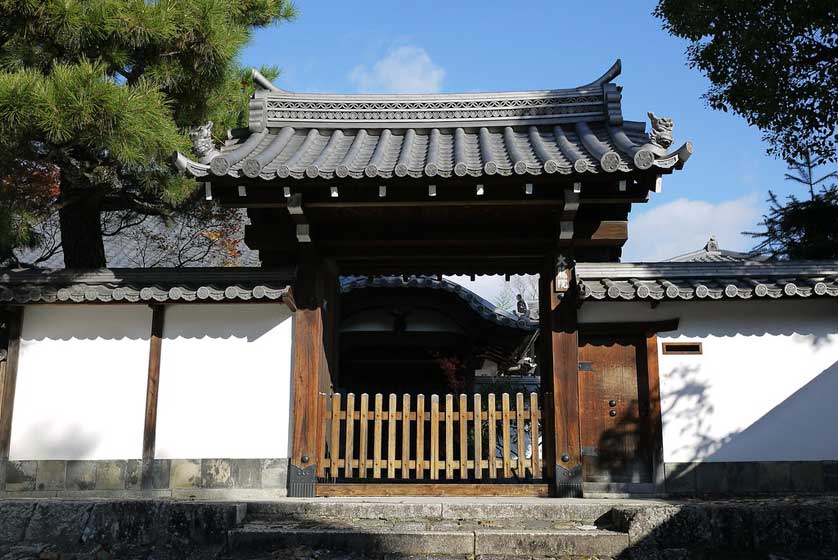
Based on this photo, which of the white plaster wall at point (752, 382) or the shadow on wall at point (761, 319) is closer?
the white plaster wall at point (752, 382)

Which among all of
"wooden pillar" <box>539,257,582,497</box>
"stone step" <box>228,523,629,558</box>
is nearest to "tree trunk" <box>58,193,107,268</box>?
"stone step" <box>228,523,629,558</box>

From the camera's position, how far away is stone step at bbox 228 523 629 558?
5.36m

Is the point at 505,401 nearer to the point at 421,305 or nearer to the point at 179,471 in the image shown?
the point at 179,471

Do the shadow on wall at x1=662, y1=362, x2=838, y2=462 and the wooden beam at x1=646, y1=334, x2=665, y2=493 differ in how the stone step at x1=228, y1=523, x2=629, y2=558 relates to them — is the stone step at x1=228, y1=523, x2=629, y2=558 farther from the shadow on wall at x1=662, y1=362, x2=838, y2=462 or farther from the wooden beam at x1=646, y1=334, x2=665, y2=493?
the shadow on wall at x1=662, y1=362, x2=838, y2=462

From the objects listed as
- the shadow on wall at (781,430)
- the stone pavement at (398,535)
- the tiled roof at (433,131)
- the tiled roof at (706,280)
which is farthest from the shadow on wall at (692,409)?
the tiled roof at (433,131)

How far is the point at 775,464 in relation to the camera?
294 inches

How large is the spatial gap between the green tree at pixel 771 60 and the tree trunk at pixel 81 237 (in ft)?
27.2

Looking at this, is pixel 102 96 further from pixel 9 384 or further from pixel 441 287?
pixel 441 287

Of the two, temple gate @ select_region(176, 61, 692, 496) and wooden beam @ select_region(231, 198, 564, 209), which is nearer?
temple gate @ select_region(176, 61, 692, 496)

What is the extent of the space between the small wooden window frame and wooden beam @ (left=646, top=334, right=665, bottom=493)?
12cm

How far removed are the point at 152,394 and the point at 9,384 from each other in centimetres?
152

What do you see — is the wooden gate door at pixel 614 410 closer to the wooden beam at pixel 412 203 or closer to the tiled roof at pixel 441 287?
the wooden beam at pixel 412 203

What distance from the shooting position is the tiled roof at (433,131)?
7.59 m

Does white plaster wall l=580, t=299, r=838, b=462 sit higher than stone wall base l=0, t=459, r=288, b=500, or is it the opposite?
white plaster wall l=580, t=299, r=838, b=462
